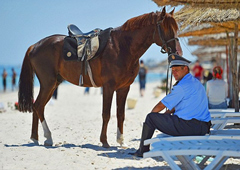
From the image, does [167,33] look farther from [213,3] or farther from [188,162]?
[188,162]

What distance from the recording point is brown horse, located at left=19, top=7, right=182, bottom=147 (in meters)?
5.35

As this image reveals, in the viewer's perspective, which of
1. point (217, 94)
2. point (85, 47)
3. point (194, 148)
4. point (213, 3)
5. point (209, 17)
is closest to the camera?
point (194, 148)

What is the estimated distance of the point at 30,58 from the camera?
6262 mm

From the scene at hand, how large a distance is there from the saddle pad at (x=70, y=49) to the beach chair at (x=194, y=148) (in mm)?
2365

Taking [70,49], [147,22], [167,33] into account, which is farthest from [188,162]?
[70,49]

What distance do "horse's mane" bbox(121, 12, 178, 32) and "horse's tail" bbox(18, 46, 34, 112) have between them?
6.38 feet

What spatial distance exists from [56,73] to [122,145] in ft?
5.69

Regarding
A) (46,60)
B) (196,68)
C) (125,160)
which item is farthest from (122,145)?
(196,68)

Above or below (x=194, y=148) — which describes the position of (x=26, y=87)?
above

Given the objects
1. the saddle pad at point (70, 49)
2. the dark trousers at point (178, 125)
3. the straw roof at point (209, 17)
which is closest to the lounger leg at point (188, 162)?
the dark trousers at point (178, 125)

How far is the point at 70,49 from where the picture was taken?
5.83 m

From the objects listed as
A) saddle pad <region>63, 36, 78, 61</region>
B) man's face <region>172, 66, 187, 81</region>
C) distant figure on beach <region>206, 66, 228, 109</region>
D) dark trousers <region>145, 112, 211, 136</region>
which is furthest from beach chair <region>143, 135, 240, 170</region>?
distant figure on beach <region>206, 66, 228, 109</region>

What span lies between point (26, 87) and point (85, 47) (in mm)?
1446

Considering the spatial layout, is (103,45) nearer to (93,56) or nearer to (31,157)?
(93,56)
